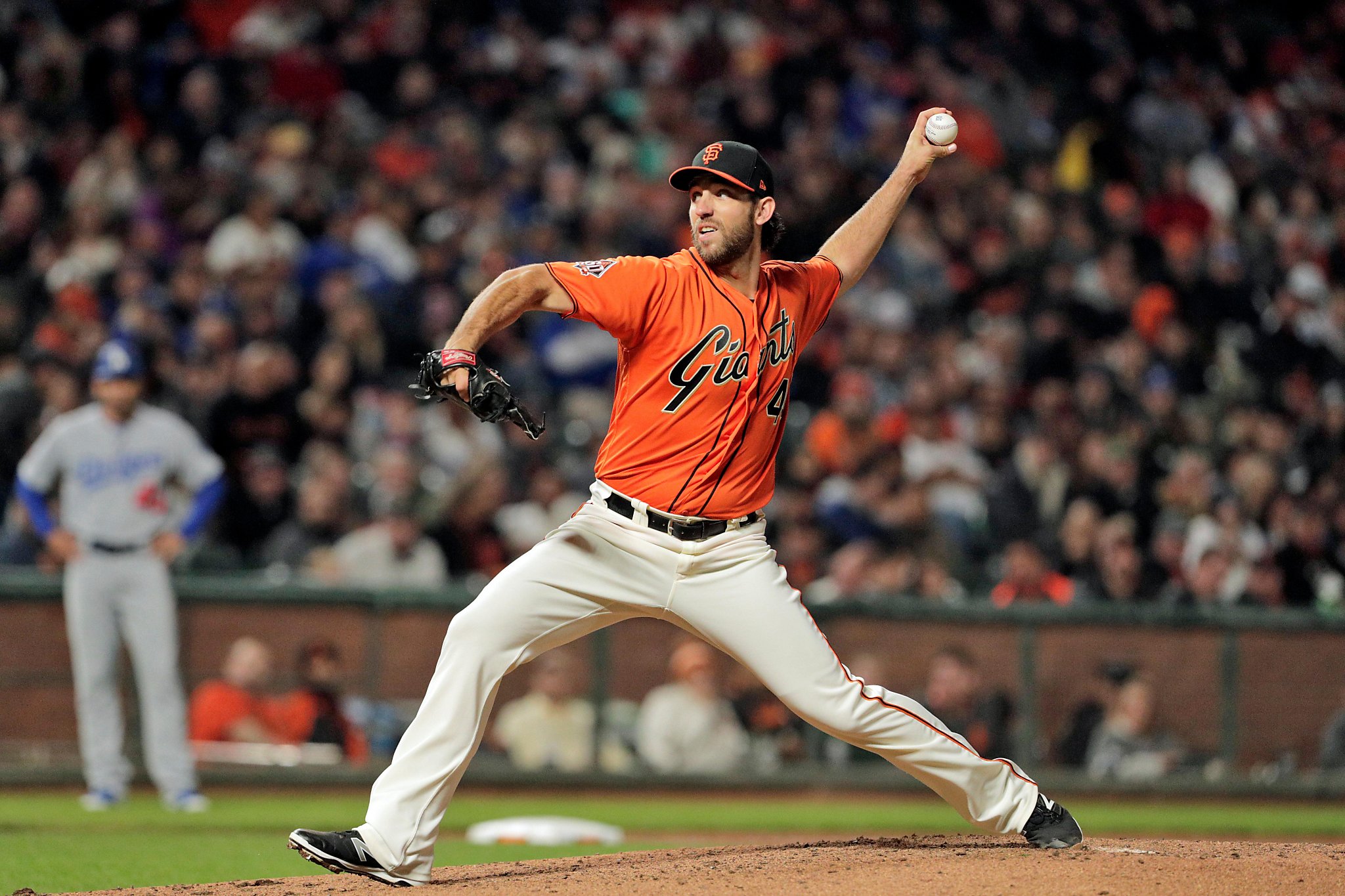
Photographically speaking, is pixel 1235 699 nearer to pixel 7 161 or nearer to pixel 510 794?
pixel 510 794

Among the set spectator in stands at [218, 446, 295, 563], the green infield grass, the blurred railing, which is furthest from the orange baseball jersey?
spectator in stands at [218, 446, 295, 563]

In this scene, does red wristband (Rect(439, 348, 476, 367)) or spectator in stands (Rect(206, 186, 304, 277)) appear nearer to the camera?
red wristband (Rect(439, 348, 476, 367))

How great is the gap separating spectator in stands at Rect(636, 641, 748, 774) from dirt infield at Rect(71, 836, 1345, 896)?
383cm

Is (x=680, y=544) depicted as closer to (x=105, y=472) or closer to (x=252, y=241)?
(x=105, y=472)

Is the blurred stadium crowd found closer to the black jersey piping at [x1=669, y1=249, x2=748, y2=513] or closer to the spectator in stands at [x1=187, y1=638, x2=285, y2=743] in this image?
the spectator in stands at [x1=187, y1=638, x2=285, y2=743]

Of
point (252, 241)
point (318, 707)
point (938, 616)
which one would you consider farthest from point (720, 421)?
point (252, 241)

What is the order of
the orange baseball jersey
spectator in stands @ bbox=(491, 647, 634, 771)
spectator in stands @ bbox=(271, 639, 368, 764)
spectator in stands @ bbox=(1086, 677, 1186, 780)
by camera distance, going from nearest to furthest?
1. the orange baseball jersey
2. spectator in stands @ bbox=(271, 639, 368, 764)
3. spectator in stands @ bbox=(491, 647, 634, 771)
4. spectator in stands @ bbox=(1086, 677, 1186, 780)

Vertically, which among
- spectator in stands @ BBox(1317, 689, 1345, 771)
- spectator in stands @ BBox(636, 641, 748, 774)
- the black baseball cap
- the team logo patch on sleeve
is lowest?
spectator in stands @ BBox(1317, 689, 1345, 771)

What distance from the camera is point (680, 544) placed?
4.70 metres

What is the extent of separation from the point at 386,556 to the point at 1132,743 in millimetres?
4288

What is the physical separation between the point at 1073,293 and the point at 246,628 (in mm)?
7125

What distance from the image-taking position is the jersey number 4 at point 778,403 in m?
4.86

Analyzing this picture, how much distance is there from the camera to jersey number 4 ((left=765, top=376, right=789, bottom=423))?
486cm

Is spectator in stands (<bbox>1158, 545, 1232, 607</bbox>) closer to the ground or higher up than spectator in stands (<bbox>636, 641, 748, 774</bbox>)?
higher up
